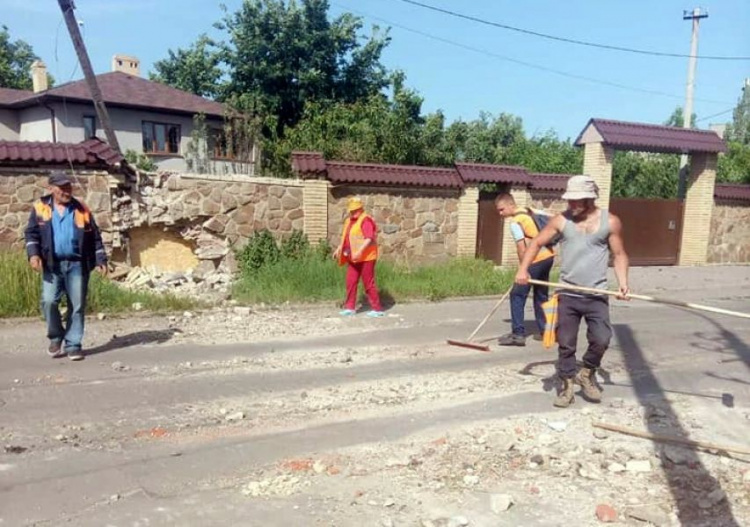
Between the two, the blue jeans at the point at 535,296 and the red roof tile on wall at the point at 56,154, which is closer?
the blue jeans at the point at 535,296

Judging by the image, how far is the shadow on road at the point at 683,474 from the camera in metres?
3.50

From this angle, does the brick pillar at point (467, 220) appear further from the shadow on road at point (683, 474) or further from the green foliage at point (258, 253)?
the shadow on road at point (683, 474)

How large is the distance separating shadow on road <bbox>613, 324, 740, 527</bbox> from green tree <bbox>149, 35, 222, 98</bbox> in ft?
79.8

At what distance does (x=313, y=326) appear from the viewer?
838 centimetres

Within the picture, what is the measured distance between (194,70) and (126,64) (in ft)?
26.7

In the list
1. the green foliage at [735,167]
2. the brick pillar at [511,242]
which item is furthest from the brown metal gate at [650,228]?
the green foliage at [735,167]

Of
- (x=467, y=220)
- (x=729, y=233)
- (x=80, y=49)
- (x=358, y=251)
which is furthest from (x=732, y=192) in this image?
(x=80, y=49)

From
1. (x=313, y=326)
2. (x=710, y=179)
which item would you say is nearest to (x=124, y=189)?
(x=313, y=326)

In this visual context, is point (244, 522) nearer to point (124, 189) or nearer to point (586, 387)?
point (586, 387)

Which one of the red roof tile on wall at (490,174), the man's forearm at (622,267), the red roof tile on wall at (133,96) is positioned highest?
the red roof tile on wall at (133,96)

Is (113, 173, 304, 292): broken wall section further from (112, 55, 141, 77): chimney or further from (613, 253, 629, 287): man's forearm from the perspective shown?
(112, 55, 141, 77): chimney

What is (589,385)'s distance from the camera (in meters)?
5.45

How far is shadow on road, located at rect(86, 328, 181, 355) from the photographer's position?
6.83 metres

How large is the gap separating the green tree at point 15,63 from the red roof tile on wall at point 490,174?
35130mm
